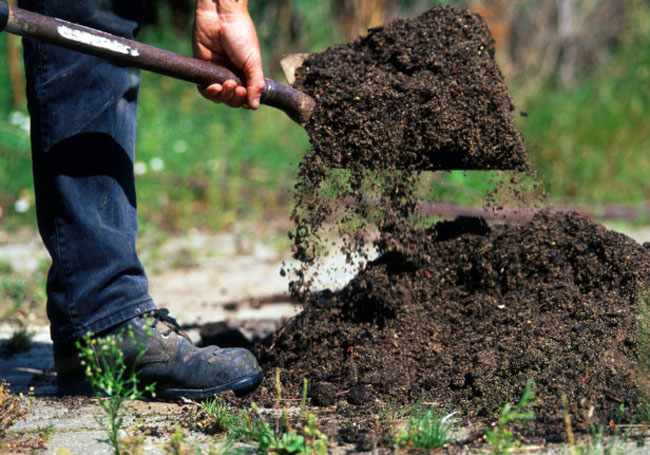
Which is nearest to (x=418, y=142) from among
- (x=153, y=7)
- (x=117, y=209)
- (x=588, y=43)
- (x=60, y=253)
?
(x=117, y=209)

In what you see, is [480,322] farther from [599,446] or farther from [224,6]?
[224,6]

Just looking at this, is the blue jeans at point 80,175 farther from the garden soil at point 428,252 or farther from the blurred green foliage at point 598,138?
the blurred green foliage at point 598,138

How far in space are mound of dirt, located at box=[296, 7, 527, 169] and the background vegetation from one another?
2248 millimetres

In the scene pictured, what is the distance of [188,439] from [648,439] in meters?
1.09

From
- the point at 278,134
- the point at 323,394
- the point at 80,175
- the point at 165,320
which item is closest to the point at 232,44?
the point at 80,175

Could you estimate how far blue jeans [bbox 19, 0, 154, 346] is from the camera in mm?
2652

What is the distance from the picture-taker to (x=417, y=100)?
3.03 m

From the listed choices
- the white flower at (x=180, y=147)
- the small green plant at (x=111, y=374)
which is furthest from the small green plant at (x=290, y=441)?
the white flower at (x=180, y=147)

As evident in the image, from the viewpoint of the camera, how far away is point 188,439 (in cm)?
233

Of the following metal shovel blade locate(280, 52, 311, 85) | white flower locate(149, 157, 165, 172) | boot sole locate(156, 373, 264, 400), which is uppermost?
white flower locate(149, 157, 165, 172)

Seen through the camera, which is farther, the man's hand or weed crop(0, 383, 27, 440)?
the man's hand

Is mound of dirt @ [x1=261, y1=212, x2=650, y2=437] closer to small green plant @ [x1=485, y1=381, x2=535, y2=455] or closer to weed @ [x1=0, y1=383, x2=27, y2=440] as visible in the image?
small green plant @ [x1=485, y1=381, x2=535, y2=455]

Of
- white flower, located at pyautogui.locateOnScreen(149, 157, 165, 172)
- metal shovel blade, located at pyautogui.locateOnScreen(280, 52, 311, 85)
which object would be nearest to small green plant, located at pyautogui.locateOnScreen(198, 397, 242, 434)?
metal shovel blade, located at pyautogui.locateOnScreen(280, 52, 311, 85)

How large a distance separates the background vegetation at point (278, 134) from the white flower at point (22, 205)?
0.04 ft
